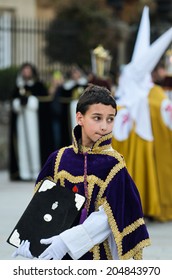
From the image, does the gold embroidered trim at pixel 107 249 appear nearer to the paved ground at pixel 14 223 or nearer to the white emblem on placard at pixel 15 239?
the white emblem on placard at pixel 15 239

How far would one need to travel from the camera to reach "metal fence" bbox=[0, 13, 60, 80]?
1864 cm

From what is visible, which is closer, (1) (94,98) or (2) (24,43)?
(1) (94,98)

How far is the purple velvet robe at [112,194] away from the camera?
13.0 feet

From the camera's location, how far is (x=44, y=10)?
86.8ft

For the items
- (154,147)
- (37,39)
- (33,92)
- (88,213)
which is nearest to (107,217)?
(88,213)

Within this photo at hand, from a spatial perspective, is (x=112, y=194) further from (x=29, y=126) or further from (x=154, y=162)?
(x=29, y=126)

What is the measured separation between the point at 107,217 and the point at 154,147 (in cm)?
555

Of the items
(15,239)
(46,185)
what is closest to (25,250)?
(15,239)

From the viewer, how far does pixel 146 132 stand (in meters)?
9.34

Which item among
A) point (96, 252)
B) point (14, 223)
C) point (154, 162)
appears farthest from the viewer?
point (154, 162)

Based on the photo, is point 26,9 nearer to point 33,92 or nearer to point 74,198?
point 33,92

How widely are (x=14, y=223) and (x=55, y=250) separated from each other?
5339mm
